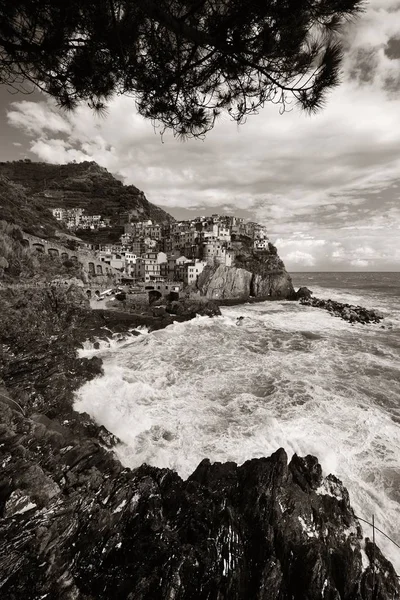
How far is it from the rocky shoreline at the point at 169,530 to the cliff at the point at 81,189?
111024 mm

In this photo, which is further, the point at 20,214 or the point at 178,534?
the point at 20,214

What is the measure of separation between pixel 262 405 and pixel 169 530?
9.41m

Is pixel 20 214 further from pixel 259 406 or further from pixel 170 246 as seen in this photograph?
pixel 259 406

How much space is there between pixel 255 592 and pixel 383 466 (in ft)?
25.8

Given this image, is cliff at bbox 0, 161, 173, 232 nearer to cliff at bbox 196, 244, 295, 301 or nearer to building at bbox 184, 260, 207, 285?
building at bbox 184, 260, 207, 285

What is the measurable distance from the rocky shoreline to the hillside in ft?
358

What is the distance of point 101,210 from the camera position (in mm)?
116875

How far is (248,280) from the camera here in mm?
61656

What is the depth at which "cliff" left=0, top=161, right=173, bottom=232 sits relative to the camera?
119 metres

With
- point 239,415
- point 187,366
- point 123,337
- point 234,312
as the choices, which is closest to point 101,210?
point 234,312

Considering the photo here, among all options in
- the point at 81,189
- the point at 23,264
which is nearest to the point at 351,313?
the point at 23,264

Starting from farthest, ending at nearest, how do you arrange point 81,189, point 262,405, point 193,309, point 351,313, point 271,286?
point 81,189 → point 271,286 → point 351,313 → point 193,309 → point 262,405

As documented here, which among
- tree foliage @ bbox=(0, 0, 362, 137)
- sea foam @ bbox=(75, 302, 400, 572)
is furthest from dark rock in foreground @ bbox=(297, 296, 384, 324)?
tree foliage @ bbox=(0, 0, 362, 137)

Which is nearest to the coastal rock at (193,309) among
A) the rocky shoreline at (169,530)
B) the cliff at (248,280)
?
the cliff at (248,280)
